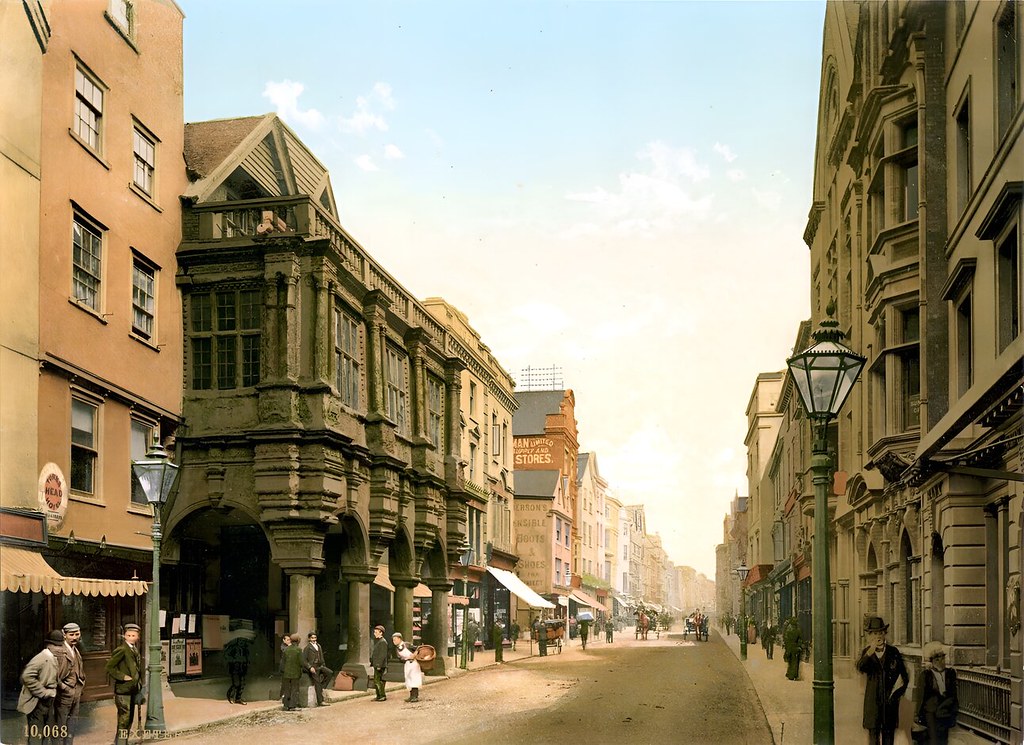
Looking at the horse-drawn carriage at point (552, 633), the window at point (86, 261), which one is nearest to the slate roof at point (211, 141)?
the window at point (86, 261)

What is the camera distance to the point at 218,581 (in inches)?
1177

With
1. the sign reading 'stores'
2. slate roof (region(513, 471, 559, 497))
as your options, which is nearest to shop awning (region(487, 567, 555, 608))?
slate roof (region(513, 471, 559, 497))

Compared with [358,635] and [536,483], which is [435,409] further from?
[536,483]

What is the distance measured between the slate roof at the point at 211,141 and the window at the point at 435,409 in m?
10.5

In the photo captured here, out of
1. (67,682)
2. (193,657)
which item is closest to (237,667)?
(193,657)

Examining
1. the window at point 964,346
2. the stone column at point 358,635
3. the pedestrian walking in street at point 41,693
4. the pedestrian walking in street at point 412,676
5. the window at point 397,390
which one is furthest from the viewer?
the window at point 397,390

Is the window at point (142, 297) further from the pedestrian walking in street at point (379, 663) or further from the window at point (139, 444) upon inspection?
the pedestrian walking in street at point (379, 663)

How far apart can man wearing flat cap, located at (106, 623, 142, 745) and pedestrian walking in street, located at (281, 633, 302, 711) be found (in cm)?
659

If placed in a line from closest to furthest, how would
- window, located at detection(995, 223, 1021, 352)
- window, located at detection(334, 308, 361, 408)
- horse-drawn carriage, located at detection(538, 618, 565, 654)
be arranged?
1. window, located at detection(995, 223, 1021, 352)
2. window, located at detection(334, 308, 361, 408)
3. horse-drawn carriage, located at detection(538, 618, 565, 654)

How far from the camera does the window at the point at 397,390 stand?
32.4 metres

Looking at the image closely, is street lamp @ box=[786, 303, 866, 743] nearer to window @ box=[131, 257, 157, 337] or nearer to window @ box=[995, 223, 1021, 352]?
window @ box=[995, 223, 1021, 352]

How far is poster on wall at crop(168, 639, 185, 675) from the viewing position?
1011 inches

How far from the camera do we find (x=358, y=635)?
28625mm

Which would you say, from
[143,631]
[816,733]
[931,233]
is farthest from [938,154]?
[143,631]
